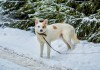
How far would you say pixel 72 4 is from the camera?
13.1 metres

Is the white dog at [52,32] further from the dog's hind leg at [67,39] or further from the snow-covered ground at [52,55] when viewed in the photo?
the snow-covered ground at [52,55]

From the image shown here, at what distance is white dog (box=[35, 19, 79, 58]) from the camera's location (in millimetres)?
9750

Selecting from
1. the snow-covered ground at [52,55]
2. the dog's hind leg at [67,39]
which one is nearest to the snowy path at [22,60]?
the snow-covered ground at [52,55]

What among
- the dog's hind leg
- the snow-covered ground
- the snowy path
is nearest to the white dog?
the dog's hind leg

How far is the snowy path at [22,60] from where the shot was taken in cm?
867

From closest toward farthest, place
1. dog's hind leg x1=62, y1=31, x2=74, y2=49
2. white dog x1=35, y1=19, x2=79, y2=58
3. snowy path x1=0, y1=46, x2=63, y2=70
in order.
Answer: snowy path x1=0, y1=46, x2=63, y2=70 < white dog x1=35, y1=19, x2=79, y2=58 < dog's hind leg x1=62, y1=31, x2=74, y2=49

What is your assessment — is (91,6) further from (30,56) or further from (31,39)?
(30,56)

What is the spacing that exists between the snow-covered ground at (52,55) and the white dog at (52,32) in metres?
0.30

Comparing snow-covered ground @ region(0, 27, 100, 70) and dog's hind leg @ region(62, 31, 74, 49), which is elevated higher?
dog's hind leg @ region(62, 31, 74, 49)

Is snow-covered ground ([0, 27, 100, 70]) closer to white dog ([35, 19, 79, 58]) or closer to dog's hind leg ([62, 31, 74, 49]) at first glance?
dog's hind leg ([62, 31, 74, 49])

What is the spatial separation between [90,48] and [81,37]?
1.51 m

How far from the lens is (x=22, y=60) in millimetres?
9406

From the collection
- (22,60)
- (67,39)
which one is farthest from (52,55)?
(22,60)

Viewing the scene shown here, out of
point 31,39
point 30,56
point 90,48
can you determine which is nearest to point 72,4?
point 31,39
